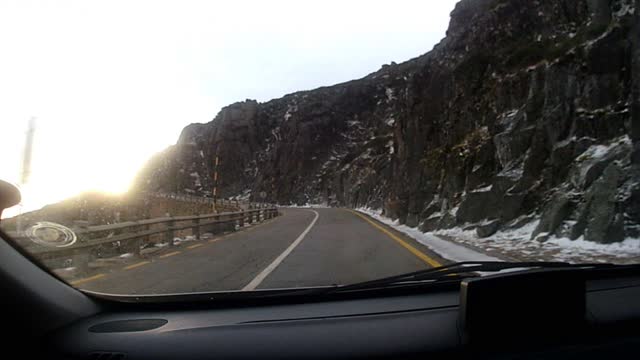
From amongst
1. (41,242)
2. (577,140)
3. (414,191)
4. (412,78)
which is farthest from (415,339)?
(412,78)

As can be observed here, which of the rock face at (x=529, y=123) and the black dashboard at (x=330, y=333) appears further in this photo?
the rock face at (x=529, y=123)

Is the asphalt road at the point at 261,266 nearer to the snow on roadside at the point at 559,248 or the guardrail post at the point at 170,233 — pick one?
the guardrail post at the point at 170,233

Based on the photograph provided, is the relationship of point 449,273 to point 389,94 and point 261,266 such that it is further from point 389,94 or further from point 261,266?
point 389,94

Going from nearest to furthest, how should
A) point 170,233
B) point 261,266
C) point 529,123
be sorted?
1. point 261,266
2. point 170,233
3. point 529,123

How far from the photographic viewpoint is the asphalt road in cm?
804

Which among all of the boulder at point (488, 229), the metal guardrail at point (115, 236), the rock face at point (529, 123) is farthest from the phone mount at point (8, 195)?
the boulder at point (488, 229)

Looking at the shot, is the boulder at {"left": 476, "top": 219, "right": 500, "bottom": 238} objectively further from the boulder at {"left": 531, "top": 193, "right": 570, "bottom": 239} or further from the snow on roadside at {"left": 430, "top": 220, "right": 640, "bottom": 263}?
the boulder at {"left": 531, "top": 193, "right": 570, "bottom": 239}

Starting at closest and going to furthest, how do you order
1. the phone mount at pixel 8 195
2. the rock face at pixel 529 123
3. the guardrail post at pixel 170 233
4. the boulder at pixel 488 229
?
the phone mount at pixel 8 195 → the rock face at pixel 529 123 → the guardrail post at pixel 170 233 → the boulder at pixel 488 229

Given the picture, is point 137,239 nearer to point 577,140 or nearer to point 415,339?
point 415,339

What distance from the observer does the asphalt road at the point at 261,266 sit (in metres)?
8.04

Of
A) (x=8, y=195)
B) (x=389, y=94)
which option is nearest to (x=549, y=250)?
(x=8, y=195)

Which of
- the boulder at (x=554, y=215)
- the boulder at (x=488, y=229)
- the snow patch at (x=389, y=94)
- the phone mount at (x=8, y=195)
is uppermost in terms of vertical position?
the snow patch at (x=389, y=94)

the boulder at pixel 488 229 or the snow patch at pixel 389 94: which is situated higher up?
the snow patch at pixel 389 94

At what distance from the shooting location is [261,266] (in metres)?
10.5
